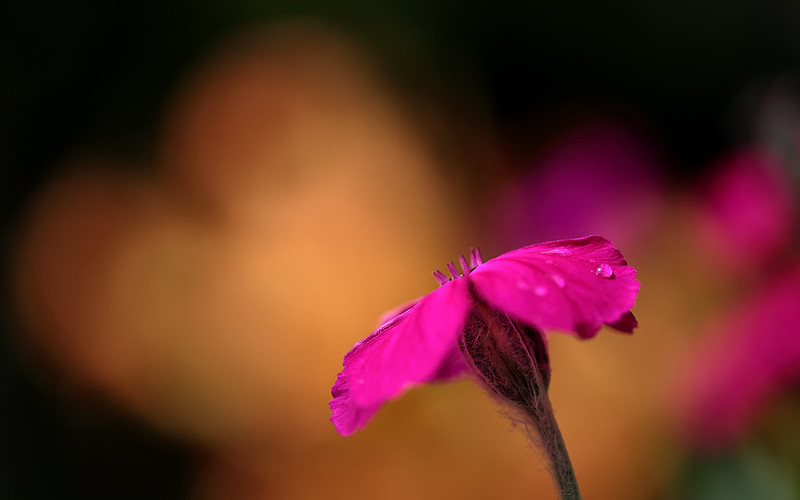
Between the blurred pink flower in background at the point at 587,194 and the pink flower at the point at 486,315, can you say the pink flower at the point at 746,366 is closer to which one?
the blurred pink flower in background at the point at 587,194

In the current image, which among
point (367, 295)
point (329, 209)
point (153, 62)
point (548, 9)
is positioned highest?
point (153, 62)

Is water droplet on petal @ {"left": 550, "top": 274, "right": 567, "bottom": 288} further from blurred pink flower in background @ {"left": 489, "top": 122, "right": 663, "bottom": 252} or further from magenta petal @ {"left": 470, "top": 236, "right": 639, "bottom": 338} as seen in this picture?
blurred pink flower in background @ {"left": 489, "top": 122, "right": 663, "bottom": 252}

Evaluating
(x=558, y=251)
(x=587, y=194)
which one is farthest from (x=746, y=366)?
(x=558, y=251)

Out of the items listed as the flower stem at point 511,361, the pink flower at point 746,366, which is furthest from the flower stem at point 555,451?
the pink flower at point 746,366

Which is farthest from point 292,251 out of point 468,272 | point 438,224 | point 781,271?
point 468,272

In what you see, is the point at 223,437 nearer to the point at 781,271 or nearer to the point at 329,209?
the point at 329,209

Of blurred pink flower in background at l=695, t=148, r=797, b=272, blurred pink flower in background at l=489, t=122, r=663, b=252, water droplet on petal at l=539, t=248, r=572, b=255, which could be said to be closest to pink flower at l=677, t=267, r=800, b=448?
blurred pink flower in background at l=695, t=148, r=797, b=272
